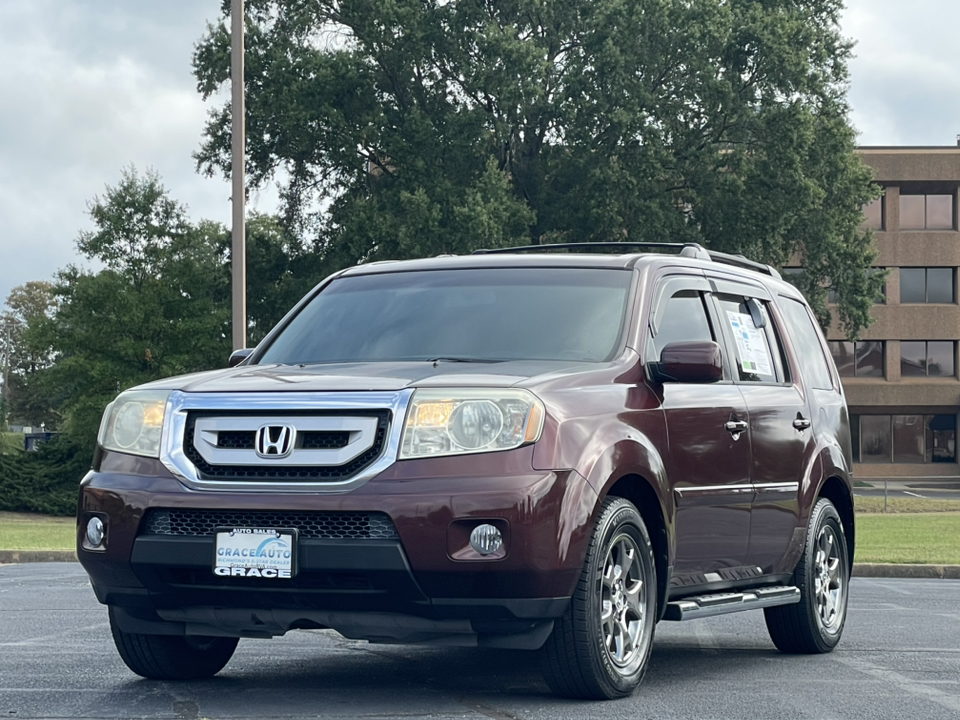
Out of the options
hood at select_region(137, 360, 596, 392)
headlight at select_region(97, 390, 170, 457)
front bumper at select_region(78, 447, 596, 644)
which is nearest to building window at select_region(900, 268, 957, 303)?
hood at select_region(137, 360, 596, 392)

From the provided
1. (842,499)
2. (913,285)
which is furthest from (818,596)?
(913,285)

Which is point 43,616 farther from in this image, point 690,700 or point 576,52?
point 576,52

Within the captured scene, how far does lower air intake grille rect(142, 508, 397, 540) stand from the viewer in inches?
225

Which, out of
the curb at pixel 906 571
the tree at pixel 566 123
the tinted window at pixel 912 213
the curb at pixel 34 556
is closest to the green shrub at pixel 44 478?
the tree at pixel 566 123

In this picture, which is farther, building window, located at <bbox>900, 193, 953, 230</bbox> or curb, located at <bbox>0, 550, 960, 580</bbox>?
building window, located at <bbox>900, 193, 953, 230</bbox>

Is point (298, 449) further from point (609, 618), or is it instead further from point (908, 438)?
point (908, 438)

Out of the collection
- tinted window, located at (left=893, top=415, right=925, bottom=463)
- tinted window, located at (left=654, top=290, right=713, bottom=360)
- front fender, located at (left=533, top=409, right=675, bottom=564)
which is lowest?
tinted window, located at (left=893, top=415, right=925, bottom=463)

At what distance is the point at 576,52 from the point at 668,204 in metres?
4.50

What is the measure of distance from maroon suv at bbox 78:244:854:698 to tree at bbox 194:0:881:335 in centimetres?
2605

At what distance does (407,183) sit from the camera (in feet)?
118

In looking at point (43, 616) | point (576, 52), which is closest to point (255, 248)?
point (576, 52)

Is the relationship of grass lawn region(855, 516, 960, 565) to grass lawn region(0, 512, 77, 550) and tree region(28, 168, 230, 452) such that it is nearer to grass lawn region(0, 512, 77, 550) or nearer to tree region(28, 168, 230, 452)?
grass lawn region(0, 512, 77, 550)

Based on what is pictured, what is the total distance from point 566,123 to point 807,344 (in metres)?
27.4

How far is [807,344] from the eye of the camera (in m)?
9.28
